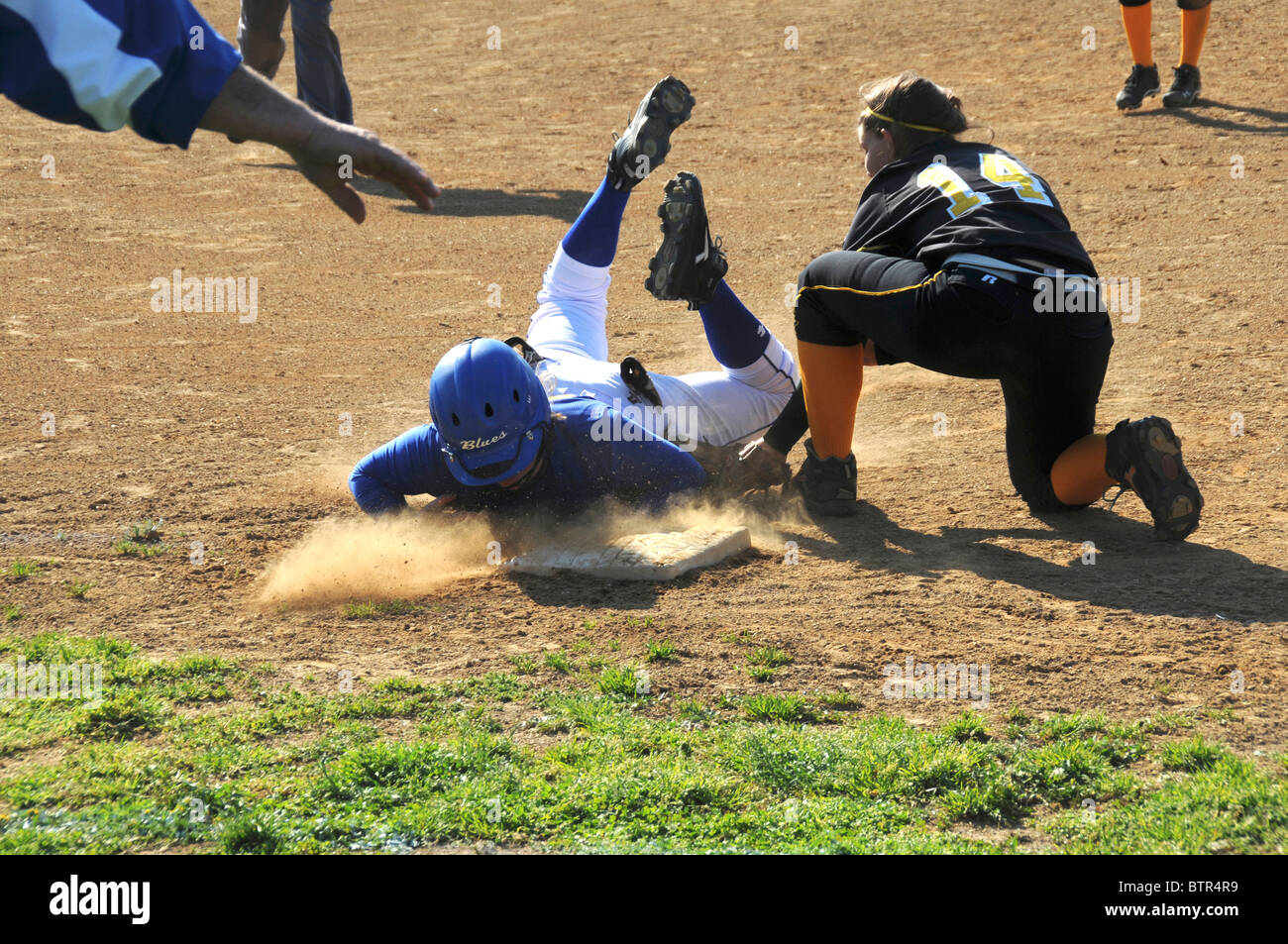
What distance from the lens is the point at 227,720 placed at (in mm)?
3490

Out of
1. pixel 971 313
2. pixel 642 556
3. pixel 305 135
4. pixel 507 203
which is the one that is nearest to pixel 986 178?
pixel 971 313

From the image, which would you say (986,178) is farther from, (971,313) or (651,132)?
(651,132)

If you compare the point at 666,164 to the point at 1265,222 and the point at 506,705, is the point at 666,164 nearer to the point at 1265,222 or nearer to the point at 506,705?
the point at 1265,222

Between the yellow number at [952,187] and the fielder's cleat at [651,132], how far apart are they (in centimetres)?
134

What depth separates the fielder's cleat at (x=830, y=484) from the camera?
499 cm

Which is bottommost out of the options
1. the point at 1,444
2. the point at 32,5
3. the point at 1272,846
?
the point at 1,444

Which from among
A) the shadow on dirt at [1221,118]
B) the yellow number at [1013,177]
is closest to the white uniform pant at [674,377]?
A: the yellow number at [1013,177]

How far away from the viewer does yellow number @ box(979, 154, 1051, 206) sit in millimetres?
4430

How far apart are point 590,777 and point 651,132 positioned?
325cm

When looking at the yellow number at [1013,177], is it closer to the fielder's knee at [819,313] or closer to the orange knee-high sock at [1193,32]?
the fielder's knee at [819,313]

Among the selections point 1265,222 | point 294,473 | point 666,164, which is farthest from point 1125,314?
point 666,164

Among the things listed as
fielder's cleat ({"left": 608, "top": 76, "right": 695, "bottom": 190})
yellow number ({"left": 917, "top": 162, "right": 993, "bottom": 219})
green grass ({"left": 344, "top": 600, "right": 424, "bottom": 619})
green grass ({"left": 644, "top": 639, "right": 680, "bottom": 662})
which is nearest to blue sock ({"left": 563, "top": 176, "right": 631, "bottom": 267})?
fielder's cleat ({"left": 608, "top": 76, "right": 695, "bottom": 190})

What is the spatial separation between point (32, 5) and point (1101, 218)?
8122 mm

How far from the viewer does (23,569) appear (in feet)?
15.2
